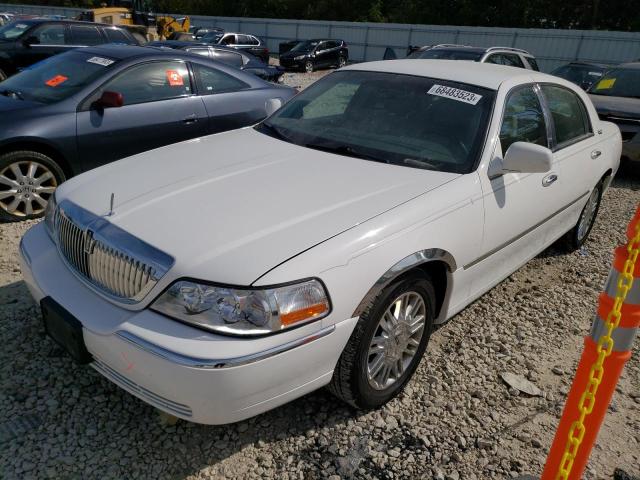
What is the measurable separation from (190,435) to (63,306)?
815mm

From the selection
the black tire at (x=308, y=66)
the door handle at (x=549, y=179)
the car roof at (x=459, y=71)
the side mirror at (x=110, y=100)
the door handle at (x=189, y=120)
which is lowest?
the black tire at (x=308, y=66)

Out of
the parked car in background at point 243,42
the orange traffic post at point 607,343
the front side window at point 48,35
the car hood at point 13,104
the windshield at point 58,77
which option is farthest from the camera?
the parked car in background at point 243,42

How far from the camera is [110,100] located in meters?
4.67

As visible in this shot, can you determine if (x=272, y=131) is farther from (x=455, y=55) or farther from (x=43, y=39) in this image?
(x=43, y=39)

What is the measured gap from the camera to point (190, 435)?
2.37m

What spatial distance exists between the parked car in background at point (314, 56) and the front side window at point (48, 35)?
1361 cm

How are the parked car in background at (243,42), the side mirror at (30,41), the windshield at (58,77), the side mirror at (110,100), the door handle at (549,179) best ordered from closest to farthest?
the door handle at (549,179)
the side mirror at (110,100)
the windshield at (58,77)
the side mirror at (30,41)
the parked car in background at (243,42)

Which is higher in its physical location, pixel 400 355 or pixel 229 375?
pixel 229 375

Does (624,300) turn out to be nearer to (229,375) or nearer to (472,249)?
(472,249)

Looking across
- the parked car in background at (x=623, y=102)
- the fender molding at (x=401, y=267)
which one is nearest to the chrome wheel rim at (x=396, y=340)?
the fender molding at (x=401, y=267)

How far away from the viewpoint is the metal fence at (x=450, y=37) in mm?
24438

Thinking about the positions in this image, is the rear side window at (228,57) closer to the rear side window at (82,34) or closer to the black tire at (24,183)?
the rear side window at (82,34)

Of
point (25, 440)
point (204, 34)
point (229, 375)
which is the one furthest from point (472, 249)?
point (204, 34)

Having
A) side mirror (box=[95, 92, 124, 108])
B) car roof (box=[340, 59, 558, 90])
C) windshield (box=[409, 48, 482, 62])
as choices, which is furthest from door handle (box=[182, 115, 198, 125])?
windshield (box=[409, 48, 482, 62])
